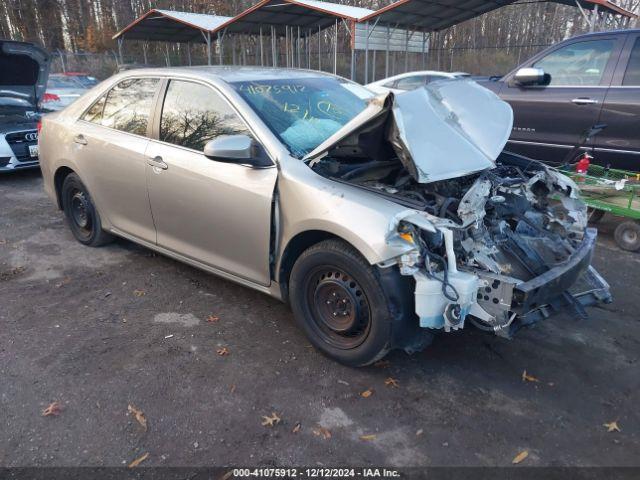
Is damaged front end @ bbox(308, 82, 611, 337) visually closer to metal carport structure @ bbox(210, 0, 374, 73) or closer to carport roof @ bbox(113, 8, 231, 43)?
metal carport structure @ bbox(210, 0, 374, 73)

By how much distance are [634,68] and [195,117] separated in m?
4.80

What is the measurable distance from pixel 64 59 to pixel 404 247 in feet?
93.2

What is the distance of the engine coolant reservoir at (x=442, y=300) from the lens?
2.63m

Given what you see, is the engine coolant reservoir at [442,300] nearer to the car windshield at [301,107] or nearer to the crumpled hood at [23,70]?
the car windshield at [301,107]

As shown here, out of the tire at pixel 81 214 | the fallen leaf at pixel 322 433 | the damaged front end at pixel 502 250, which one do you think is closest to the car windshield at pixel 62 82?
the tire at pixel 81 214

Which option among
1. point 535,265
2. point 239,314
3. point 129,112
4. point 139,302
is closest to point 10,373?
point 139,302

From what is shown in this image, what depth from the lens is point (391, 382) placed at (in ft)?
9.87

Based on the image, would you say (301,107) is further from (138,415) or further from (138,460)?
(138,460)

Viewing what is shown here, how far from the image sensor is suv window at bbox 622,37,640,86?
17.9ft

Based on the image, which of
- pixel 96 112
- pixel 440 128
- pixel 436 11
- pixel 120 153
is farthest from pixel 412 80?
pixel 440 128

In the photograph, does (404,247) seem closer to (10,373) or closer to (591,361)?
(591,361)

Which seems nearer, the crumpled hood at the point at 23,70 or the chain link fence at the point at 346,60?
the crumpled hood at the point at 23,70

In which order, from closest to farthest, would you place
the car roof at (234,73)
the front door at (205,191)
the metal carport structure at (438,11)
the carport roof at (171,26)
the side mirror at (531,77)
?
1. the front door at (205,191)
2. the car roof at (234,73)
3. the side mirror at (531,77)
4. the metal carport structure at (438,11)
5. the carport roof at (171,26)

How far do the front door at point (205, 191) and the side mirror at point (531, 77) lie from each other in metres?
4.12
